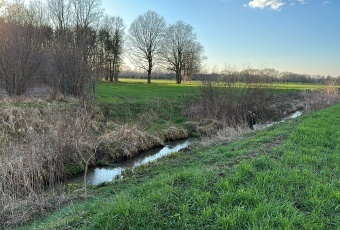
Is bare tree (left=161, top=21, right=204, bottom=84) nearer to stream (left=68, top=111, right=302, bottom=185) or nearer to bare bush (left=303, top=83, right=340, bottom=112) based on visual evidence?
bare bush (left=303, top=83, right=340, bottom=112)

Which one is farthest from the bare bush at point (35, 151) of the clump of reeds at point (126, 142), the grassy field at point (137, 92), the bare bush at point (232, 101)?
the bare bush at point (232, 101)

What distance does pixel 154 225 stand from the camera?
4055 millimetres

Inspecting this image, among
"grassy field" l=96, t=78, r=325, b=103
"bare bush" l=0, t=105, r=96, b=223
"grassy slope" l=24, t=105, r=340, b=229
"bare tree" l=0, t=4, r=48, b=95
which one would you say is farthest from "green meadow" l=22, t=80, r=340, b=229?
"grassy field" l=96, t=78, r=325, b=103

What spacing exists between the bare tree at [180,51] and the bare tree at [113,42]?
8.44 metres

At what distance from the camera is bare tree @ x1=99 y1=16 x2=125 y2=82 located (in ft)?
156

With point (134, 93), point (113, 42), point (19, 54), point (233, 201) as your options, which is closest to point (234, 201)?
point (233, 201)

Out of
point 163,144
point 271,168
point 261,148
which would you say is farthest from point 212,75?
point 271,168

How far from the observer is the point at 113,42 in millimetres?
48750

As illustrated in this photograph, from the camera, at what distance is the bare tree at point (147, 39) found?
5231 cm

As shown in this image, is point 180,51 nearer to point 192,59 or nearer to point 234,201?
point 192,59

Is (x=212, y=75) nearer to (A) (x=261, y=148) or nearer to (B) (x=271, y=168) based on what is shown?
(A) (x=261, y=148)

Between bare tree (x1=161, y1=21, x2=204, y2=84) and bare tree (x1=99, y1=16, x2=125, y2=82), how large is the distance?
8437 mm

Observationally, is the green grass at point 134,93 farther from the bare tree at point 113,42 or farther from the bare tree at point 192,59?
the bare tree at point 192,59

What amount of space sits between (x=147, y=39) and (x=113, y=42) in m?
6.80
